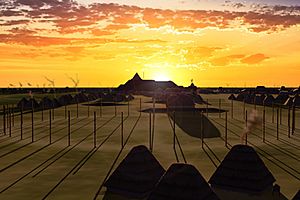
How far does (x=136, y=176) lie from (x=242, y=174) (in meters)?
6.01

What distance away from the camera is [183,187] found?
13.8 metres

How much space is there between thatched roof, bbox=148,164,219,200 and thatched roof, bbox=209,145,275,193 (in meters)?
5.20

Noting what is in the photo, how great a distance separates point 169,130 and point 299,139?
49.8 ft

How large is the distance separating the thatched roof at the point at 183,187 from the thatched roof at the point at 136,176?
13.1ft

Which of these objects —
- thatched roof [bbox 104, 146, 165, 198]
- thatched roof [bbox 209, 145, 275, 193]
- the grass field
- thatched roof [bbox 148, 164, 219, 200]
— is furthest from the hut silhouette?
thatched roof [bbox 148, 164, 219, 200]

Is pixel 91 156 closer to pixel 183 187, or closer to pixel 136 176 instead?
pixel 136 176

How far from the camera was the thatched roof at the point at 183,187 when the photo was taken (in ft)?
44.8

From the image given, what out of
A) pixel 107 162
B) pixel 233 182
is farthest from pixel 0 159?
pixel 233 182

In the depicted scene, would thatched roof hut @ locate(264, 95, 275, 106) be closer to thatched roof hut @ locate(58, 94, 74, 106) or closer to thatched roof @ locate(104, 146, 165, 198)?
thatched roof hut @ locate(58, 94, 74, 106)

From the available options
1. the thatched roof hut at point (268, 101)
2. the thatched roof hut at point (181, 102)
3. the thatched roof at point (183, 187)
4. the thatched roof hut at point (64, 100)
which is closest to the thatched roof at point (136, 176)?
the thatched roof at point (183, 187)

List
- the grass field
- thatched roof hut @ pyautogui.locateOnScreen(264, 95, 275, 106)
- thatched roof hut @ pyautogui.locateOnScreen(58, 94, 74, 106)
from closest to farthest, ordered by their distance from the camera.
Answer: the grass field → thatched roof hut @ pyautogui.locateOnScreen(264, 95, 275, 106) → thatched roof hut @ pyautogui.locateOnScreen(58, 94, 74, 106)

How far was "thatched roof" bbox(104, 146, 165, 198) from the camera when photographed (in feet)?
59.8

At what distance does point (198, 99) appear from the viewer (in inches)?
4318

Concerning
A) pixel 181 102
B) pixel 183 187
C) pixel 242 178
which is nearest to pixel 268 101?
pixel 181 102
